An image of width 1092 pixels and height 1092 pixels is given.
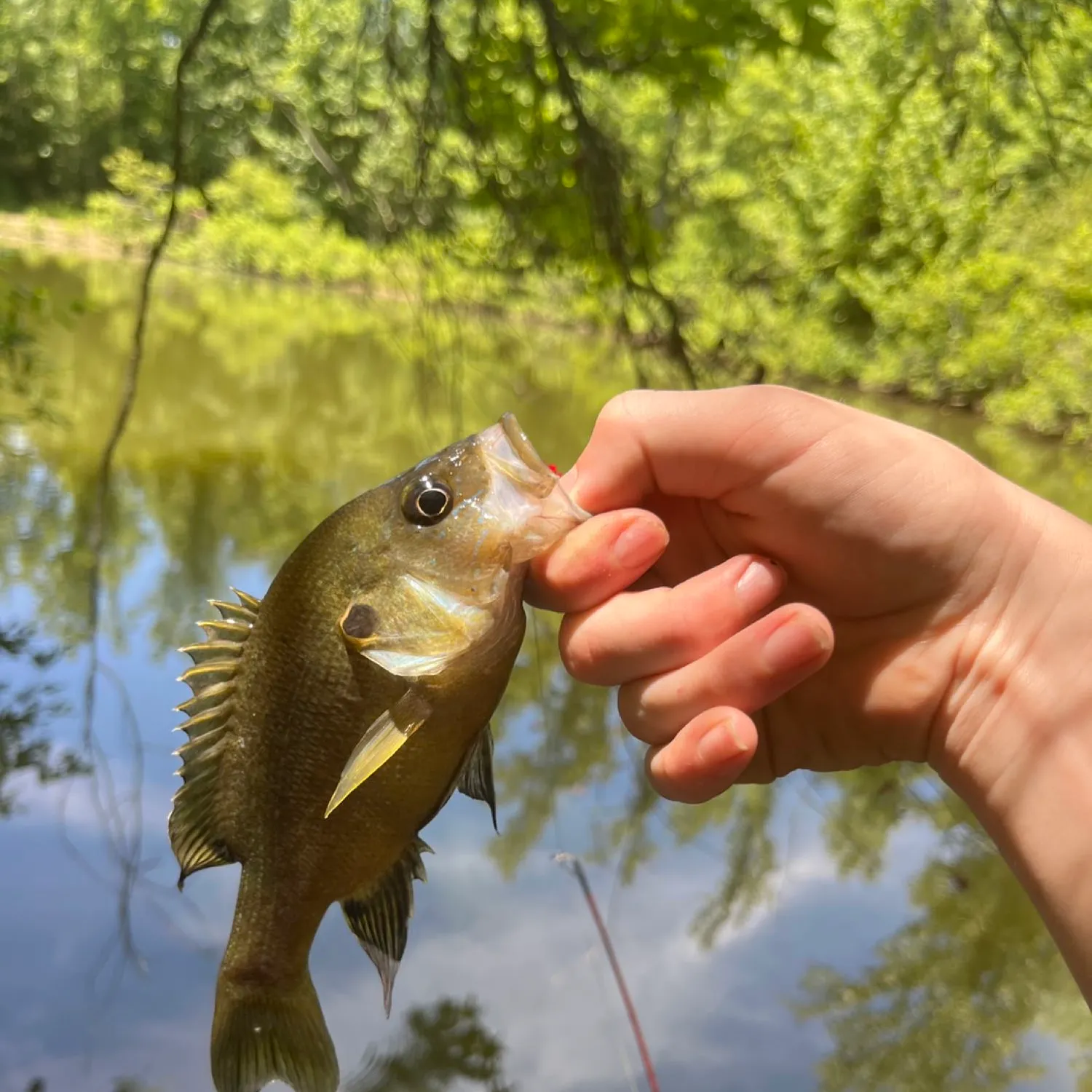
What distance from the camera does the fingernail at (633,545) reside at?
3.86ft

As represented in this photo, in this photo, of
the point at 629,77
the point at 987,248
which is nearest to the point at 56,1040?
the point at 629,77

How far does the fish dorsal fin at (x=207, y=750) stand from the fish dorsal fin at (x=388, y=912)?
0.69 feet

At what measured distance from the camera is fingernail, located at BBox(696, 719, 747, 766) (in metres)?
1.15

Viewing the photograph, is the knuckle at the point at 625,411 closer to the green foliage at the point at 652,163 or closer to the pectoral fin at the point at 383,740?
the pectoral fin at the point at 383,740

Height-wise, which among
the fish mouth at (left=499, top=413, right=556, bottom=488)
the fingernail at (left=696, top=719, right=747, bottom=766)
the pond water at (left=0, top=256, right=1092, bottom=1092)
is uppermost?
the fish mouth at (left=499, top=413, right=556, bottom=488)

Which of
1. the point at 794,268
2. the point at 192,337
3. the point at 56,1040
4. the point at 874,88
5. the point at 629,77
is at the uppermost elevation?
the point at 629,77

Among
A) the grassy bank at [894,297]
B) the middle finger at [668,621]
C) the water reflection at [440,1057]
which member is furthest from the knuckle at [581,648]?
the grassy bank at [894,297]

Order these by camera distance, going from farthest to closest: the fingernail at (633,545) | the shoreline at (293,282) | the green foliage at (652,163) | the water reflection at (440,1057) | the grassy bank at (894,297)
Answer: the shoreline at (293,282), the grassy bank at (894,297), the green foliage at (652,163), the water reflection at (440,1057), the fingernail at (633,545)

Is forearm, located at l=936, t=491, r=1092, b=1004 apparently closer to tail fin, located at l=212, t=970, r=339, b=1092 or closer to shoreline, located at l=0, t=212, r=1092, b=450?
tail fin, located at l=212, t=970, r=339, b=1092

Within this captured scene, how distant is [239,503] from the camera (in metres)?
5.94

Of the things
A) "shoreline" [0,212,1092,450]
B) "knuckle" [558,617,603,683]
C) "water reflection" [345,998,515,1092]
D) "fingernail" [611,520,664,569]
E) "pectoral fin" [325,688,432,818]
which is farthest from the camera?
"shoreline" [0,212,1092,450]

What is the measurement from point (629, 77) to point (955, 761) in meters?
3.65

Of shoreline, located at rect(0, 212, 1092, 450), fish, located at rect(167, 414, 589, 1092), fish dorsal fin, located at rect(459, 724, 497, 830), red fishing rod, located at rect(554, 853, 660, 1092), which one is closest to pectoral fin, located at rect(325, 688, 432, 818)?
fish, located at rect(167, 414, 589, 1092)

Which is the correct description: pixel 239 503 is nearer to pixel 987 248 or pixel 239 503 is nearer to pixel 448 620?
pixel 448 620
